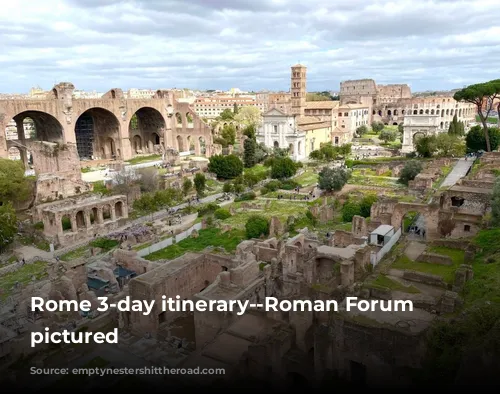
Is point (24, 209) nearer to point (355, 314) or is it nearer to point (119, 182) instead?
point (119, 182)

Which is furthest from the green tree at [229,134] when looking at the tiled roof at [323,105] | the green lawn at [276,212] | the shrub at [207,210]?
the shrub at [207,210]

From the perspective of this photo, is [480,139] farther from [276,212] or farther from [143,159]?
[143,159]

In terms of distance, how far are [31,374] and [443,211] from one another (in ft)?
67.6

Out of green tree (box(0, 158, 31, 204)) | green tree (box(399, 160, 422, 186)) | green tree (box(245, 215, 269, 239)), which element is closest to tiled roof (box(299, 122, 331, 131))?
green tree (box(399, 160, 422, 186))

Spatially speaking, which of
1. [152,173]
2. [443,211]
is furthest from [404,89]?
[443,211]

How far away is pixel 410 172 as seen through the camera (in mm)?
41500

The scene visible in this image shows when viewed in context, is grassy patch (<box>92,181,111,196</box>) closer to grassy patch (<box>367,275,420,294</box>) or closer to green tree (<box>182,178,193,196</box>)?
green tree (<box>182,178,193,196</box>)

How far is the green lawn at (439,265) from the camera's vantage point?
54.0ft

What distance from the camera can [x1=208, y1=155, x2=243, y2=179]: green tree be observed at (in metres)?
47.6

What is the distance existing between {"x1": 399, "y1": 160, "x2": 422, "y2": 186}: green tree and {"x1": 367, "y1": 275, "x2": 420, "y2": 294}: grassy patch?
27657 millimetres

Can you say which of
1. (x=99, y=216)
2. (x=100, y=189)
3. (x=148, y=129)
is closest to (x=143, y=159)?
(x=148, y=129)

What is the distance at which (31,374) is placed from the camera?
563 inches

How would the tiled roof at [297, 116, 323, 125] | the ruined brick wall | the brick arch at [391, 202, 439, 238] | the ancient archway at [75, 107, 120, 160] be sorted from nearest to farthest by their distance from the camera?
the ruined brick wall, the brick arch at [391, 202, 439, 238], the ancient archway at [75, 107, 120, 160], the tiled roof at [297, 116, 323, 125]

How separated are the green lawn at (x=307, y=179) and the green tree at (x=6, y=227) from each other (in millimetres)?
27011
